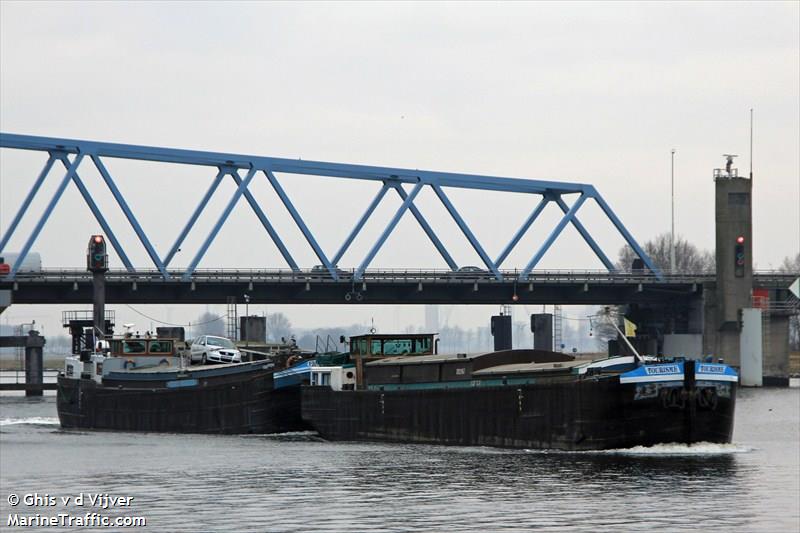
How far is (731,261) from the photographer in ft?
522

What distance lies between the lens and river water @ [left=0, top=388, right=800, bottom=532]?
49156 mm

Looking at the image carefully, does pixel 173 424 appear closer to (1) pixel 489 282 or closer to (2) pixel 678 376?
(2) pixel 678 376

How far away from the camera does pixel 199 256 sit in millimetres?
160750

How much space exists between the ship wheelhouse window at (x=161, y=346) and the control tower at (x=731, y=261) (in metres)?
73.2

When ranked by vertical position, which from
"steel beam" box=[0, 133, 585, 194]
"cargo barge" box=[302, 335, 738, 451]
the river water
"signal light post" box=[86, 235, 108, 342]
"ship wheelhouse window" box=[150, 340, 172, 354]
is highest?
"steel beam" box=[0, 133, 585, 194]

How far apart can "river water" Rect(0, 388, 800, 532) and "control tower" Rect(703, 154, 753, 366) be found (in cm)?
7387

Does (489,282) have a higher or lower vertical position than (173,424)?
higher

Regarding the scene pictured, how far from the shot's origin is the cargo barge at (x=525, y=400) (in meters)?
69.9

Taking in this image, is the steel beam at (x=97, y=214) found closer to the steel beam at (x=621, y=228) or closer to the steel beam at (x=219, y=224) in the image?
the steel beam at (x=219, y=224)

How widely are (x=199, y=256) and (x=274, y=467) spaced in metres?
94.8

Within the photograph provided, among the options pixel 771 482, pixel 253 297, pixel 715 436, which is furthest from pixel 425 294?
pixel 771 482

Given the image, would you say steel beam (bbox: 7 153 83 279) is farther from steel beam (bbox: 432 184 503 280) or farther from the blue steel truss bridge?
steel beam (bbox: 432 184 503 280)

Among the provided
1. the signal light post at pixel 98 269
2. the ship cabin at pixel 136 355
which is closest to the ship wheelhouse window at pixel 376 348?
the ship cabin at pixel 136 355

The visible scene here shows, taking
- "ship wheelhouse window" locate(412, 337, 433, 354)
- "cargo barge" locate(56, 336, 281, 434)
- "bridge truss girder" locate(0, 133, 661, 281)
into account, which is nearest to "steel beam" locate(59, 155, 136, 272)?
"bridge truss girder" locate(0, 133, 661, 281)
